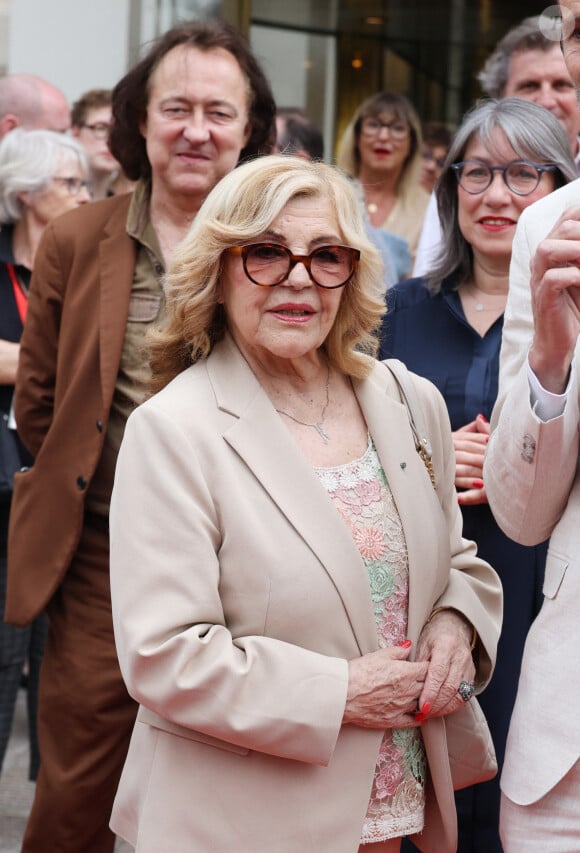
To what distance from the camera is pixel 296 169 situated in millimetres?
2680

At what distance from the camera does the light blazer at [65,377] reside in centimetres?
371

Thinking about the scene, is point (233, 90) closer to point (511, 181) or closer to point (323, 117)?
point (511, 181)

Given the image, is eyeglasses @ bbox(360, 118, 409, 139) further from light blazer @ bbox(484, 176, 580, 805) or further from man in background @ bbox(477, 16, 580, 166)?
light blazer @ bbox(484, 176, 580, 805)

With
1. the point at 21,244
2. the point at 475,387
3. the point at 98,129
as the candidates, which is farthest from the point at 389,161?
the point at 475,387

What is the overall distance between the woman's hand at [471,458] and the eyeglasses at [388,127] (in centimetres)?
340

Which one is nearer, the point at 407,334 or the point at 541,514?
the point at 541,514

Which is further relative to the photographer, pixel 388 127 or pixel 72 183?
pixel 388 127

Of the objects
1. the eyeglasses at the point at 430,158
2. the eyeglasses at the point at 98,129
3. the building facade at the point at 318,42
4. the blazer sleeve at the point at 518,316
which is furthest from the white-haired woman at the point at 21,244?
the eyeglasses at the point at 430,158

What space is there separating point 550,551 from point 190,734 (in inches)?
30.4

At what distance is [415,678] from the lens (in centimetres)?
256

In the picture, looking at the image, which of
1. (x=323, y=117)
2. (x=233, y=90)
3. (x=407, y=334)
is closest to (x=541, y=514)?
(x=407, y=334)

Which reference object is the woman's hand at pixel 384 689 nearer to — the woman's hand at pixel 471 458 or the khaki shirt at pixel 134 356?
the woman's hand at pixel 471 458

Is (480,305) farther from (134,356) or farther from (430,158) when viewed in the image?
(430,158)

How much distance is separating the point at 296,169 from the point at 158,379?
1.79ft
